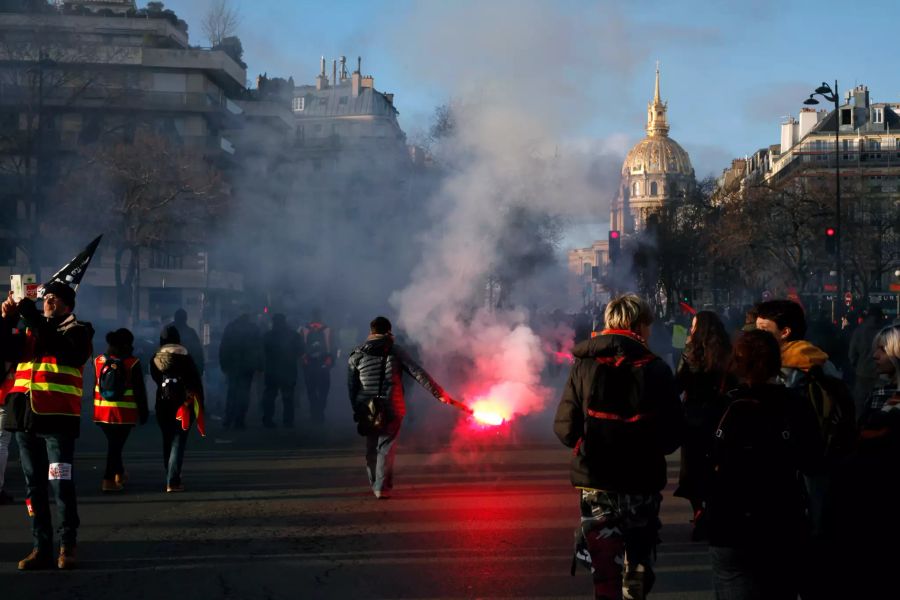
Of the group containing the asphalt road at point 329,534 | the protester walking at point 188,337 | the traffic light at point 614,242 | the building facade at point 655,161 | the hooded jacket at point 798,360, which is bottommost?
the asphalt road at point 329,534

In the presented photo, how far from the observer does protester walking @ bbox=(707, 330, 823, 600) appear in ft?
14.3

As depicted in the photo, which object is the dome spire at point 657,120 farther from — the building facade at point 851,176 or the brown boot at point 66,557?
the brown boot at point 66,557

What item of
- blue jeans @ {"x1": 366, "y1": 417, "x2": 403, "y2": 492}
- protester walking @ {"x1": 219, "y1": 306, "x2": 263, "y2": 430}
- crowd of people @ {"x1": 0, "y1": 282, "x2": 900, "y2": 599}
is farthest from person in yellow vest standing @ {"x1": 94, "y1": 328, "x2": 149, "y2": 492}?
protester walking @ {"x1": 219, "y1": 306, "x2": 263, "y2": 430}

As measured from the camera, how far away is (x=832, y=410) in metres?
5.11

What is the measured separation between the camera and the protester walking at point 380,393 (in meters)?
10.2

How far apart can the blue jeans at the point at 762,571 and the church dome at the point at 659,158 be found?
137212mm

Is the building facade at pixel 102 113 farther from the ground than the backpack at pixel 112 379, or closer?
farther from the ground

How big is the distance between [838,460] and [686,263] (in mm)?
57073

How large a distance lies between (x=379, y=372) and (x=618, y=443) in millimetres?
5431

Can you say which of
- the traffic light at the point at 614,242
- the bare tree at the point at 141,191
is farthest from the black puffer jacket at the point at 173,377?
the traffic light at the point at 614,242

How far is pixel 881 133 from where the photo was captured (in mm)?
101250

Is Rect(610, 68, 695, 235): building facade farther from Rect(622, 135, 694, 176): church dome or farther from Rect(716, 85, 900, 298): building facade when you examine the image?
Rect(716, 85, 900, 298): building facade

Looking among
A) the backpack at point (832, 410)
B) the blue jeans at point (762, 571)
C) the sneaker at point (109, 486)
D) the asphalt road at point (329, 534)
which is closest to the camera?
the blue jeans at point (762, 571)

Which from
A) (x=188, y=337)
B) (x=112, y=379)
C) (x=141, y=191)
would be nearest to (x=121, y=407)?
(x=112, y=379)
